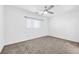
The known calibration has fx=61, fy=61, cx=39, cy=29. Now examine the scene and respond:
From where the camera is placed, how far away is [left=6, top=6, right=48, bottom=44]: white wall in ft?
4.21

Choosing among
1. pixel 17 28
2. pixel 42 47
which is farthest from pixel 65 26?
pixel 17 28

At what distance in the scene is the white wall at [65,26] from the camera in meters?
1.59

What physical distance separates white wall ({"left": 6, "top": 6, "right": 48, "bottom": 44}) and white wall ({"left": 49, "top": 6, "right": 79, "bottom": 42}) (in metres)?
0.38

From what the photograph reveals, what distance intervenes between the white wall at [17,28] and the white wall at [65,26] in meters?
0.38

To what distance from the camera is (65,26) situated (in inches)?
67.2

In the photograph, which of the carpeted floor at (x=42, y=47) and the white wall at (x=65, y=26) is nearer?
the carpeted floor at (x=42, y=47)

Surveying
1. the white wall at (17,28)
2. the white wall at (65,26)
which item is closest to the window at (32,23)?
the white wall at (17,28)

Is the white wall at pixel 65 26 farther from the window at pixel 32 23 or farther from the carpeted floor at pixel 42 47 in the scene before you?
the window at pixel 32 23

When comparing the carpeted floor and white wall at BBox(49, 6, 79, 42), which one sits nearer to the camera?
the carpeted floor

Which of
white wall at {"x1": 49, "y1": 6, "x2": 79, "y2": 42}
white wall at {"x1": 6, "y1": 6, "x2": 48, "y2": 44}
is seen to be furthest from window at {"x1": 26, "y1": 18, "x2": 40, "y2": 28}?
white wall at {"x1": 49, "y1": 6, "x2": 79, "y2": 42}

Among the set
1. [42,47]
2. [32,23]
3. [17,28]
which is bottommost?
[42,47]

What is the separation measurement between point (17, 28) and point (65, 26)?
1276 millimetres

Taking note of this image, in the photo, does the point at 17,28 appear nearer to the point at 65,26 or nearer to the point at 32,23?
the point at 32,23

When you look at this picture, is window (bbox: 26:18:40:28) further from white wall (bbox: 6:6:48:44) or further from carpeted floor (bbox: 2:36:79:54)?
carpeted floor (bbox: 2:36:79:54)
